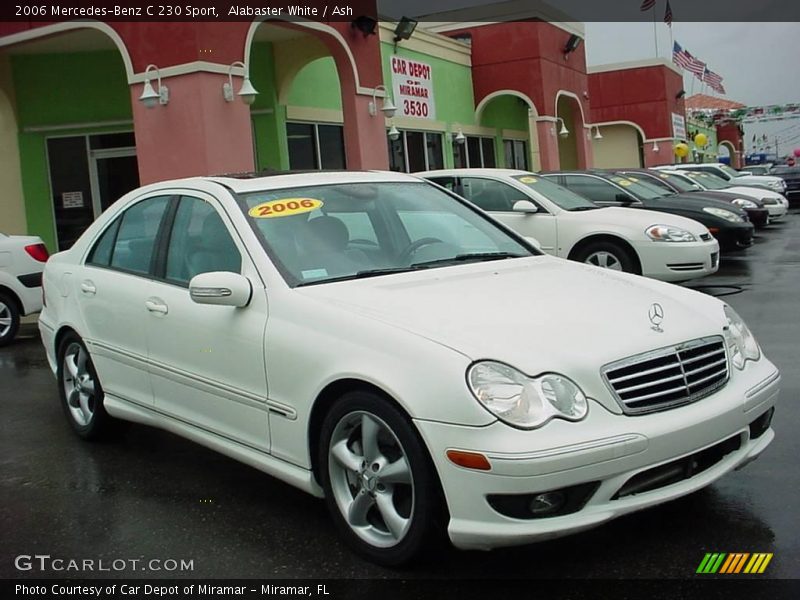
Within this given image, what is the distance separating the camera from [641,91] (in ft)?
122

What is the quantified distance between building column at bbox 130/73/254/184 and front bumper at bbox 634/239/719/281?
544 cm

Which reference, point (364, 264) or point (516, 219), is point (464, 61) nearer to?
point (516, 219)

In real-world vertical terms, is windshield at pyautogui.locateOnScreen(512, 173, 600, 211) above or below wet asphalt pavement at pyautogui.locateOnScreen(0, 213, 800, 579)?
above

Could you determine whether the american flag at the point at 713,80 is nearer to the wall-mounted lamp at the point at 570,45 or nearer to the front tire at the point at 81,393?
the wall-mounted lamp at the point at 570,45

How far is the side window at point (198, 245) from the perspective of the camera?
14.4 feet

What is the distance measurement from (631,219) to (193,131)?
5.74m

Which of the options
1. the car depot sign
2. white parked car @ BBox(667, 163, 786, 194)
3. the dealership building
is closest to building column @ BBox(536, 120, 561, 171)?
the dealership building

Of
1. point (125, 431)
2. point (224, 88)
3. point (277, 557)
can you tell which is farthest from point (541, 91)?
point (277, 557)

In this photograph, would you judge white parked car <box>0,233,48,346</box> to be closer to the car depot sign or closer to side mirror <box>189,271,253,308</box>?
side mirror <box>189,271,253,308</box>

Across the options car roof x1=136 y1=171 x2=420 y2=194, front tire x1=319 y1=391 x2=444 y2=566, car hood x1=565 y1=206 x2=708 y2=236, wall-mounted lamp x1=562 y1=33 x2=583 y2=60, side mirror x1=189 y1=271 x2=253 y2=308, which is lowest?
front tire x1=319 y1=391 x2=444 y2=566

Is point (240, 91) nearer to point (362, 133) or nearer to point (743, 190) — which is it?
point (362, 133)

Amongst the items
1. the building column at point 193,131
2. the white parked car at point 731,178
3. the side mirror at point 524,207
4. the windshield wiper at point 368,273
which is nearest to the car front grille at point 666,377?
the windshield wiper at point 368,273

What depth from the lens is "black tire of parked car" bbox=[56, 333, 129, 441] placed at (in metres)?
5.33

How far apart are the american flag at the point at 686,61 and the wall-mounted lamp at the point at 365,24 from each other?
29.3 metres
